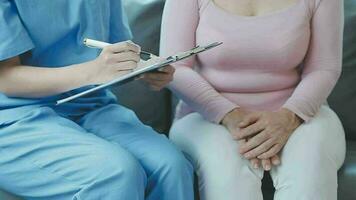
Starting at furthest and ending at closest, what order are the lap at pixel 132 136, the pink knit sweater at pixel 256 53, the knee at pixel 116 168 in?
the pink knit sweater at pixel 256 53 < the lap at pixel 132 136 < the knee at pixel 116 168

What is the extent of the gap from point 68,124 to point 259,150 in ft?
1.38

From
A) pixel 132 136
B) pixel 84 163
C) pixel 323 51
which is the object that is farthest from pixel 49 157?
pixel 323 51

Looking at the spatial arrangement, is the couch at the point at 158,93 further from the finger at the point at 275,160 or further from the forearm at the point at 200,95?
the finger at the point at 275,160

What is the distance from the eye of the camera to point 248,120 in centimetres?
137

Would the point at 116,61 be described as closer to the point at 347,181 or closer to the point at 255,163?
the point at 255,163

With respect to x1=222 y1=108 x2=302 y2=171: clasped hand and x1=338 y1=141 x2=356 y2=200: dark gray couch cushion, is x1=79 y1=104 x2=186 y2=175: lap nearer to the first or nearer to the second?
x1=222 y1=108 x2=302 y2=171: clasped hand

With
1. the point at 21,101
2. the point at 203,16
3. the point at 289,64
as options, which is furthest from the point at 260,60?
the point at 21,101

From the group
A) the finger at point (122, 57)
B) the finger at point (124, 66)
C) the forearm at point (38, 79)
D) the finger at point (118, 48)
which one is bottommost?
the forearm at point (38, 79)

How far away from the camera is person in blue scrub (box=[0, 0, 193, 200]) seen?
1.13 metres

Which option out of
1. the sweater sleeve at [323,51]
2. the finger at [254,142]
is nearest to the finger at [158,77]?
the finger at [254,142]

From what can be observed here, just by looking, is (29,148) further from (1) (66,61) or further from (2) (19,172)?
(1) (66,61)

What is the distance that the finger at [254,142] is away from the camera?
1308mm

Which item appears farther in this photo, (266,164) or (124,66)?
(266,164)

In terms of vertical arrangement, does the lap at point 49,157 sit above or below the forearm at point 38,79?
below
